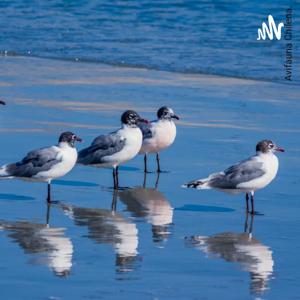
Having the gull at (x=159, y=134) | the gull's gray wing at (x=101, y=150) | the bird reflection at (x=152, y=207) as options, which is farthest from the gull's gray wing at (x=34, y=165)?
the gull at (x=159, y=134)

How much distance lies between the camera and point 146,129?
535 inches

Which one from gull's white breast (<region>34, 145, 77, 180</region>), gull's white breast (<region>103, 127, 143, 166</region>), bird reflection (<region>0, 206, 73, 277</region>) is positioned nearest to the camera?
bird reflection (<region>0, 206, 73, 277</region>)

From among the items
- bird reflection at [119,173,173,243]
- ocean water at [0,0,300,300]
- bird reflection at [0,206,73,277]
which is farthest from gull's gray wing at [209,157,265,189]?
bird reflection at [0,206,73,277]

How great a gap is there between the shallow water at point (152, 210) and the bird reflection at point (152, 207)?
0.02 m

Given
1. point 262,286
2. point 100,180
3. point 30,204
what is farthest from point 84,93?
point 262,286

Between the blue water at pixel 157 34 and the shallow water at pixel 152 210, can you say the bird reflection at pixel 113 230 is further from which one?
the blue water at pixel 157 34

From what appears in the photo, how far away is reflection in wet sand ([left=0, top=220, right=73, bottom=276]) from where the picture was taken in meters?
8.84

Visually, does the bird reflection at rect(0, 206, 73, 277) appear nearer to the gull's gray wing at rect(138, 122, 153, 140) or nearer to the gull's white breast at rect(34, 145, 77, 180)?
the gull's white breast at rect(34, 145, 77, 180)

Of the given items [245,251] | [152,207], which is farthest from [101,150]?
[245,251]

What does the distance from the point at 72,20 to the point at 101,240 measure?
1945 cm

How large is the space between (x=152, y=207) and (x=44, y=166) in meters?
1.09

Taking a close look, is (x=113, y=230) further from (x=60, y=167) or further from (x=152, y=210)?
(x=60, y=167)

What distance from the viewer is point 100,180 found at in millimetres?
12484

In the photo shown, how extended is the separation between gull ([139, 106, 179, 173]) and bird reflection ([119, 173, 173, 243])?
823mm
